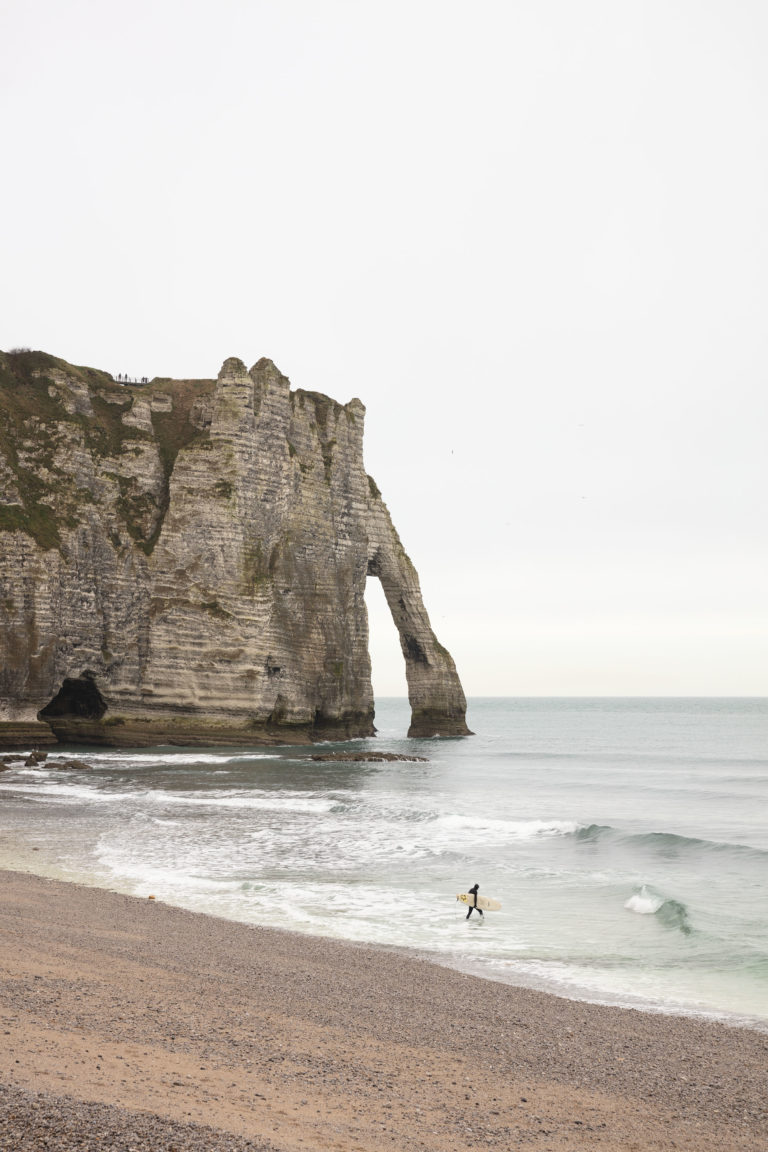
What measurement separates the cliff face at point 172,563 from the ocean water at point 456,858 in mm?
8783

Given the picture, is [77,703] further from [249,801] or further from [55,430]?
[249,801]

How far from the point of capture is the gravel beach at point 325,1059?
6.15 meters

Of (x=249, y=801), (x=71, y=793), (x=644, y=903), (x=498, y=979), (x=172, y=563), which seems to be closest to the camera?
(x=498, y=979)

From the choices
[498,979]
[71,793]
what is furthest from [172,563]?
[498,979]

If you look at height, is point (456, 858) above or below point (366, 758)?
above

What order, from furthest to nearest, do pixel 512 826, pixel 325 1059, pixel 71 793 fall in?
pixel 71 793 < pixel 512 826 < pixel 325 1059

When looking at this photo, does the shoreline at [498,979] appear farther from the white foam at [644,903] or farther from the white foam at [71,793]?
the white foam at [71,793]

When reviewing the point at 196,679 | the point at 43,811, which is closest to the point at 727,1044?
the point at 43,811

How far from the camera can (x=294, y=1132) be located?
20.2ft

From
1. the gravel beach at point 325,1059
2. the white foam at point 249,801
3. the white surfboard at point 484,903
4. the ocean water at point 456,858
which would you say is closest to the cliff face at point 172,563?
the ocean water at point 456,858

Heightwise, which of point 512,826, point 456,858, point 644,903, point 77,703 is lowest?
point 512,826

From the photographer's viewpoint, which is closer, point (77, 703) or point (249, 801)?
point (249, 801)

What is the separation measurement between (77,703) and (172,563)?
11069mm

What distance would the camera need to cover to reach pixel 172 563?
55.4 metres
